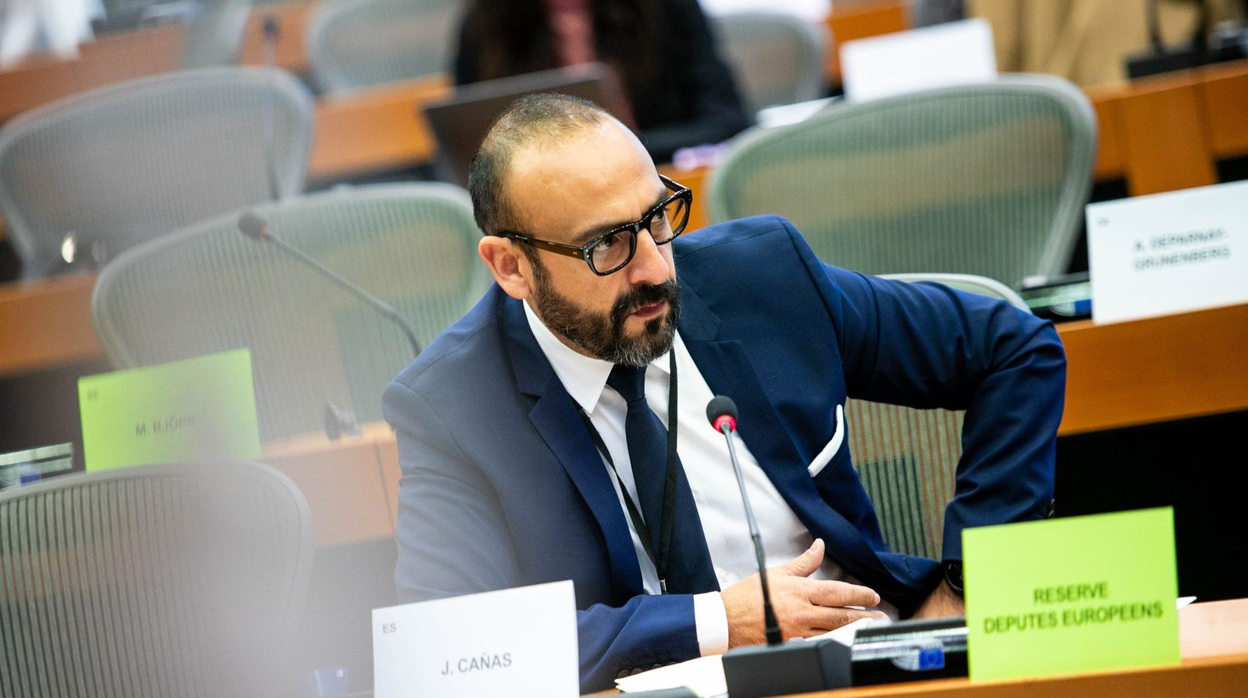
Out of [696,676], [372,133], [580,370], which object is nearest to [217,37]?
[372,133]

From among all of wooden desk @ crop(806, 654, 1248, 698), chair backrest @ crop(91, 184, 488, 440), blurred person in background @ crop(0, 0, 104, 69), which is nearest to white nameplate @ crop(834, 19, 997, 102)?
chair backrest @ crop(91, 184, 488, 440)

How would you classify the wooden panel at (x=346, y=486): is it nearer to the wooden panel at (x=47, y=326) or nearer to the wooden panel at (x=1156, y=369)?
the wooden panel at (x=1156, y=369)

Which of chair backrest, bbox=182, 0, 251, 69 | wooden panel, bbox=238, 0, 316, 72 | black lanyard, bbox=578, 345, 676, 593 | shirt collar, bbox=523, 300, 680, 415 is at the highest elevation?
wooden panel, bbox=238, 0, 316, 72

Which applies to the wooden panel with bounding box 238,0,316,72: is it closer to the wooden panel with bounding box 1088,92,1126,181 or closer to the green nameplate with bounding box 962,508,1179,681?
the wooden panel with bounding box 1088,92,1126,181

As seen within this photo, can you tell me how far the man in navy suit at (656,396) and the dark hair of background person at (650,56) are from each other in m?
1.71

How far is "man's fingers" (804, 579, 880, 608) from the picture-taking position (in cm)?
138

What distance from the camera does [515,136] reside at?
5.15 ft

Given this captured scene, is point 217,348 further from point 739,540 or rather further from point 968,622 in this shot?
point 968,622

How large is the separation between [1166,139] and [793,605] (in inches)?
67.0

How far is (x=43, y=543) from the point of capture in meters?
1.62

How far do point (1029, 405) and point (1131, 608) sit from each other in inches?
23.6

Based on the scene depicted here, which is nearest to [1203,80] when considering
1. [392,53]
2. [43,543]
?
[43,543]

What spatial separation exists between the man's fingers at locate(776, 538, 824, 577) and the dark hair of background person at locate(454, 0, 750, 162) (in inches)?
76.9

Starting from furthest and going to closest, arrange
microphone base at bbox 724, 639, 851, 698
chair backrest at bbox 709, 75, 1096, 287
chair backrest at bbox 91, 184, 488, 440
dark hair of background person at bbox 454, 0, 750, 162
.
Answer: dark hair of background person at bbox 454, 0, 750, 162, chair backrest at bbox 91, 184, 488, 440, chair backrest at bbox 709, 75, 1096, 287, microphone base at bbox 724, 639, 851, 698
